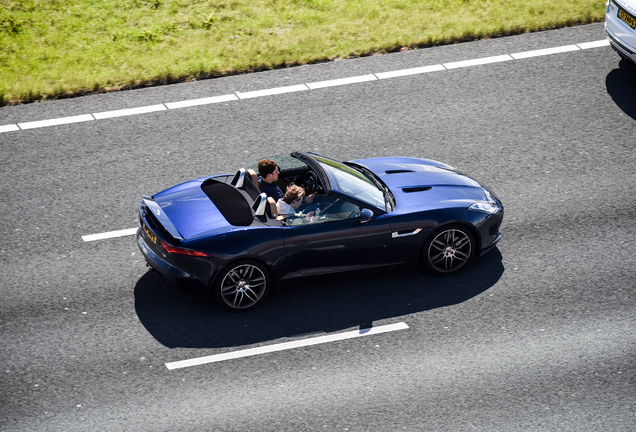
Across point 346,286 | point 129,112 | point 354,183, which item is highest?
point 354,183

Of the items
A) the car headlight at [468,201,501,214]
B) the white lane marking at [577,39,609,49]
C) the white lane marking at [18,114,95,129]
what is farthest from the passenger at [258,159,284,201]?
the white lane marking at [577,39,609,49]

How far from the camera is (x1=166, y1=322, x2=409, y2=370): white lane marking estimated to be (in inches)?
303

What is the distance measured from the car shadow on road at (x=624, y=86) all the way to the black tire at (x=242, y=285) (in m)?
7.06

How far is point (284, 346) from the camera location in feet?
25.9

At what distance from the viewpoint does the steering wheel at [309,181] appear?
346 inches

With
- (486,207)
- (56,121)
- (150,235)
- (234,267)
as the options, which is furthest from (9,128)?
(486,207)

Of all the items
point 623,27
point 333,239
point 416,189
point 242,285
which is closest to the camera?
point 242,285

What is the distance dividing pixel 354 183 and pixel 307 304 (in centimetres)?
149

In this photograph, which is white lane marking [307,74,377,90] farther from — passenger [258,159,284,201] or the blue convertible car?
passenger [258,159,284,201]

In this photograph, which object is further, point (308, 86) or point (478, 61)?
point (478, 61)

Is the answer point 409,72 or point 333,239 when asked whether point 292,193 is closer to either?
point 333,239

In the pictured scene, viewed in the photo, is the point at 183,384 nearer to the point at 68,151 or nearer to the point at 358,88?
the point at 68,151

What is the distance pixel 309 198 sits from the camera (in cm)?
838

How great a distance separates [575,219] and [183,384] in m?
5.48
